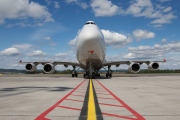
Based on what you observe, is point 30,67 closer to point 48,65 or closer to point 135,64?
point 48,65

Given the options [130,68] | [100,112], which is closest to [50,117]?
[100,112]

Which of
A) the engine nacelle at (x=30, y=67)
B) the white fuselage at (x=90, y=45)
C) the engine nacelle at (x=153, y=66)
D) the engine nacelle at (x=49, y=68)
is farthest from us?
the engine nacelle at (x=30, y=67)

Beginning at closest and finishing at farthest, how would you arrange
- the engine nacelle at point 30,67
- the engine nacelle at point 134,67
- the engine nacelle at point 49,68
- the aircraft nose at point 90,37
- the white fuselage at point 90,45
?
1. the aircraft nose at point 90,37
2. the white fuselage at point 90,45
3. the engine nacelle at point 134,67
4. the engine nacelle at point 49,68
5. the engine nacelle at point 30,67

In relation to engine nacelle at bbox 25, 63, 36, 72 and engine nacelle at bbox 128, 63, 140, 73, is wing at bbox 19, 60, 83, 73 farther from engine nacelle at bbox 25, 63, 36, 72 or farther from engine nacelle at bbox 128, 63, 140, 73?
engine nacelle at bbox 128, 63, 140, 73

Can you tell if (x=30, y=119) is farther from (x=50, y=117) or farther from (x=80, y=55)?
(x=80, y=55)

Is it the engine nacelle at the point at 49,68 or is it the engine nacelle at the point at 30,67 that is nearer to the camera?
the engine nacelle at the point at 49,68

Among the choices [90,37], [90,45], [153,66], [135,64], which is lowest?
[153,66]

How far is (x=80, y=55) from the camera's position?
26.2 metres

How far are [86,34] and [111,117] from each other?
763 inches

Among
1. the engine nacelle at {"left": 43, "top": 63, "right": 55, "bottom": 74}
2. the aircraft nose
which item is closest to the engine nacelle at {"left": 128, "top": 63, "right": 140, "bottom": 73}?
the aircraft nose


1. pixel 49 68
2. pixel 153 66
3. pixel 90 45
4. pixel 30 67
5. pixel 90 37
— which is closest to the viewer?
pixel 90 37

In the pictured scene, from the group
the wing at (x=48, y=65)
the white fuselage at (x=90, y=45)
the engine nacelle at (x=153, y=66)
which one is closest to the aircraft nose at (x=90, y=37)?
the white fuselage at (x=90, y=45)

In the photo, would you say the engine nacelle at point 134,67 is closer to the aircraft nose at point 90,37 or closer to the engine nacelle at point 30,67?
the aircraft nose at point 90,37

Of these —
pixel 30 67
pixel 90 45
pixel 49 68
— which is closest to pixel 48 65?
pixel 49 68
